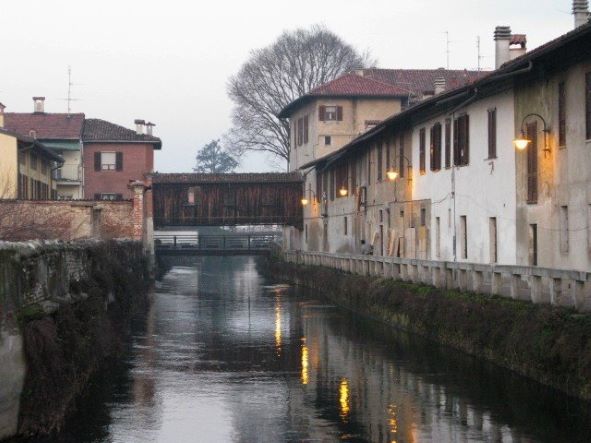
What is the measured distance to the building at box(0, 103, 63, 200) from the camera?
50.6 m

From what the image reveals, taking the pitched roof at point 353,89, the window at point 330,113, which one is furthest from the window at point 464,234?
the window at point 330,113

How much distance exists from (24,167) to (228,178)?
14.1 m

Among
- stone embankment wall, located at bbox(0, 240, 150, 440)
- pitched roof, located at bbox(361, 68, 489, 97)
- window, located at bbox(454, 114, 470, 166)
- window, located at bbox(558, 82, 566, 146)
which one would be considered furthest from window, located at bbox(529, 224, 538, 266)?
pitched roof, located at bbox(361, 68, 489, 97)

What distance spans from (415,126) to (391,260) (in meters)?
7.18

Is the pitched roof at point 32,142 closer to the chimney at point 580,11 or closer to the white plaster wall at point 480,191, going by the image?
the white plaster wall at point 480,191

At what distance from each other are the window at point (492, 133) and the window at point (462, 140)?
7.09 ft

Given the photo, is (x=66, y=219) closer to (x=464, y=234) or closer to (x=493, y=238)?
(x=464, y=234)

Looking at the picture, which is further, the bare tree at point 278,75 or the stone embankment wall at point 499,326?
the bare tree at point 278,75

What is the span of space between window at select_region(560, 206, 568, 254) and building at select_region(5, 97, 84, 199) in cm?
5087

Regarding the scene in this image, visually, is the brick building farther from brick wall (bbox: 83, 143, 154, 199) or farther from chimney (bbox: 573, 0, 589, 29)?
chimney (bbox: 573, 0, 589, 29)

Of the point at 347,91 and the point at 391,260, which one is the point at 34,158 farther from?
the point at 391,260

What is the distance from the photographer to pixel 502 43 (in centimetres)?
3566

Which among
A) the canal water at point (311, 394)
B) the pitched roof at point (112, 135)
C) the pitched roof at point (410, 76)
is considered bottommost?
the canal water at point (311, 394)

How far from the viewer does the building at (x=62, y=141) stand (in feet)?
239
